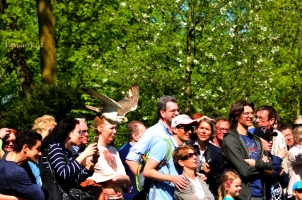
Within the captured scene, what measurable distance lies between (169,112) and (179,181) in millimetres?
1215

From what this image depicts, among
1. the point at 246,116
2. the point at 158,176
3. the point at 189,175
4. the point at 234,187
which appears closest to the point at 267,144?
the point at 246,116

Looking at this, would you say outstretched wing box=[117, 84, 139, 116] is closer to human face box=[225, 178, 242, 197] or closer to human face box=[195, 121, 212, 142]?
human face box=[195, 121, 212, 142]

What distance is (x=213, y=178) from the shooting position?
11.5 meters

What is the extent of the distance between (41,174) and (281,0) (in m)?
23.5

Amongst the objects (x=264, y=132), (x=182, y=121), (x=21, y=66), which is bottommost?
(x=264, y=132)

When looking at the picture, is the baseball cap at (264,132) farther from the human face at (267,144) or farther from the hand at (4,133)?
the hand at (4,133)

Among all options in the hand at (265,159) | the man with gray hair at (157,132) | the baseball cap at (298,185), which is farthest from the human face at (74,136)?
the baseball cap at (298,185)

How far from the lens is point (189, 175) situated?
10.3 meters

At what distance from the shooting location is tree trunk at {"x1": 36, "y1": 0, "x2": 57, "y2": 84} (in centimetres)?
2320

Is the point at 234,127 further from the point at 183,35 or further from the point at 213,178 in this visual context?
the point at 183,35

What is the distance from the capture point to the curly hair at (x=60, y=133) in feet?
33.5

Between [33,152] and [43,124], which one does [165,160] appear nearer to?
[33,152]

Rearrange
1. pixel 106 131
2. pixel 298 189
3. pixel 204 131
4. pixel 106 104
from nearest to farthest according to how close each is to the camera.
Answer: pixel 106 104 → pixel 106 131 → pixel 204 131 → pixel 298 189

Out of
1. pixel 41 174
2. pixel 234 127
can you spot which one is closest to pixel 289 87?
pixel 234 127
